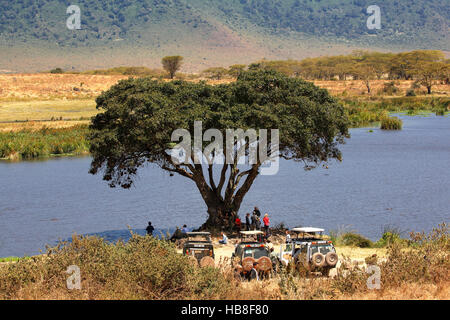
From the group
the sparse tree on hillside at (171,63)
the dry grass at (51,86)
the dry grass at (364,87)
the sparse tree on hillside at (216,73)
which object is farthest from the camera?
the sparse tree on hillside at (216,73)

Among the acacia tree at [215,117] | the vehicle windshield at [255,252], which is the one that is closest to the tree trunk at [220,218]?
the acacia tree at [215,117]

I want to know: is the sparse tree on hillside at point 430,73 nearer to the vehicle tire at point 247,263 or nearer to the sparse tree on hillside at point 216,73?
the sparse tree on hillside at point 216,73

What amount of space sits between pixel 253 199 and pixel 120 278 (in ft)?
73.3

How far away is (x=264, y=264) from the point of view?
698 inches

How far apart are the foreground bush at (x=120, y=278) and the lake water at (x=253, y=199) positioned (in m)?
12.1

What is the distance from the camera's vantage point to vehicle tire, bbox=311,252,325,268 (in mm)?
17953

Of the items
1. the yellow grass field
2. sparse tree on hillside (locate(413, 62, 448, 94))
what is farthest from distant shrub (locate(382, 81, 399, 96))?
sparse tree on hillside (locate(413, 62, 448, 94))

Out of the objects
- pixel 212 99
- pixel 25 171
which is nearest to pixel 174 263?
pixel 212 99

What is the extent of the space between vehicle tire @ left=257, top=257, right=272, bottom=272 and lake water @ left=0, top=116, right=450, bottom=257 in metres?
11.6

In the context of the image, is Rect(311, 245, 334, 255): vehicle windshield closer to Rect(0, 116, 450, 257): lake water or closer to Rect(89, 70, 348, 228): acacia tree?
Rect(89, 70, 348, 228): acacia tree

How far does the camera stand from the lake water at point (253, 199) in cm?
3055

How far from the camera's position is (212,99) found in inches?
1051
